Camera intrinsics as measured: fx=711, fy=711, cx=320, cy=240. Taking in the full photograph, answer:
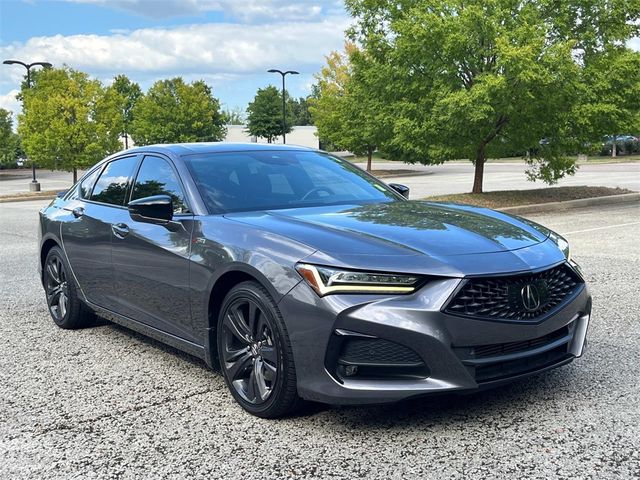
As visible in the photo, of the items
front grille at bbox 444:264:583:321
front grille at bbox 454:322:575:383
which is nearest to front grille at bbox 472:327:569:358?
front grille at bbox 454:322:575:383

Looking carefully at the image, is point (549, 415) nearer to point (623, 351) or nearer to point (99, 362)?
point (623, 351)

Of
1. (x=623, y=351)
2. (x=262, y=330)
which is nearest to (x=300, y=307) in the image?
(x=262, y=330)

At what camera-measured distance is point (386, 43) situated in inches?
687

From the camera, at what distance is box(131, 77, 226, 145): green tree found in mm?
44750

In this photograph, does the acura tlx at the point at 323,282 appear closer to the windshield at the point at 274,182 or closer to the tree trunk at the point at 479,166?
the windshield at the point at 274,182

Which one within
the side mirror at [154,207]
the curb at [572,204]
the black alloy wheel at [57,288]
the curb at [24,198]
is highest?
the side mirror at [154,207]

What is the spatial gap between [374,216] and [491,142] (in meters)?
13.7

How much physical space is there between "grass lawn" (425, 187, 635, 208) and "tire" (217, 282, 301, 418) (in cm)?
1268

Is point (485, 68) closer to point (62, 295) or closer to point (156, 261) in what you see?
point (62, 295)

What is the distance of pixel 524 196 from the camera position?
17891 millimetres

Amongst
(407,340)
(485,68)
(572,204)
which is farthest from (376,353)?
(572,204)

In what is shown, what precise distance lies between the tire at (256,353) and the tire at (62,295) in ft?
7.62

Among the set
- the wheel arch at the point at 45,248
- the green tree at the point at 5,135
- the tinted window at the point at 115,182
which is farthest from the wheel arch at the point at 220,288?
the green tree at the point at 5,135

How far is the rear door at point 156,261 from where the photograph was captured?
440cm
